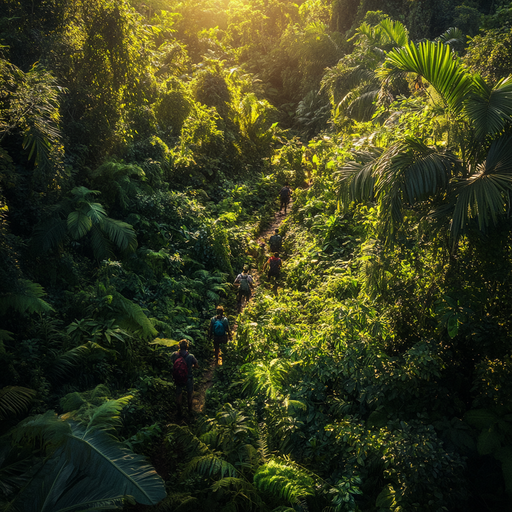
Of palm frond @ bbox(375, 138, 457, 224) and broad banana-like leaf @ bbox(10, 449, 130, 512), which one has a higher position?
palm frond @ bbox(375, 138, 457, 224)

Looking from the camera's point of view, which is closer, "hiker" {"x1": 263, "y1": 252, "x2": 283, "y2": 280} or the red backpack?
the red backpack

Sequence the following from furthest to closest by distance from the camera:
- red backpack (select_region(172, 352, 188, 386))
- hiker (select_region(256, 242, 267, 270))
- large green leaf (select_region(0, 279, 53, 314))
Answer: hiker (select_region(256, 242, 267, 270)), red backpack (select_region(172, 352, 188, 386)), large green leaf (select_region(0, 279, 53, 314))

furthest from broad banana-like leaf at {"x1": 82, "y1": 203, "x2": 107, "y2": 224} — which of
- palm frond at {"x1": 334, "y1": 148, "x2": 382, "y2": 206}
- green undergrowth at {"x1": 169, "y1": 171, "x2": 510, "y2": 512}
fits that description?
palm frond at {"x1": 334, "y1": 148, "x2": 382, "y2": 206}

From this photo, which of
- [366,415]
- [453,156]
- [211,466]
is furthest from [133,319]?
[453,156]

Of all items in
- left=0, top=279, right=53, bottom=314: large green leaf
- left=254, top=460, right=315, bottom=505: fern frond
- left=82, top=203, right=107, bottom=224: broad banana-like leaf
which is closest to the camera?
left=254, top=460, right=315, bottom=505: fern frond

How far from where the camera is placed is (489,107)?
14.4ft

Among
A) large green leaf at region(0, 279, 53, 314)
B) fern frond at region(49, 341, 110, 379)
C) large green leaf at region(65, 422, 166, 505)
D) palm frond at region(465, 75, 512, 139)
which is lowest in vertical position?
large green leaf at region(65, 422, 166, 505)

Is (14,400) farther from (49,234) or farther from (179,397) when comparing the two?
(49,234)

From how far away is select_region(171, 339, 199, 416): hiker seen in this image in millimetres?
6223

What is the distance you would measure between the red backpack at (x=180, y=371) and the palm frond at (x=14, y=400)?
6.66 ft

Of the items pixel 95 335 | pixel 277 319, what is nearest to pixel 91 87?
pixel 95 335

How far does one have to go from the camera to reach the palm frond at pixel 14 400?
15.5ft

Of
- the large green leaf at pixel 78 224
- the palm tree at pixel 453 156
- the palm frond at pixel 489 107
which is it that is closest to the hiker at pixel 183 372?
the large green leaf at pixel 78 224

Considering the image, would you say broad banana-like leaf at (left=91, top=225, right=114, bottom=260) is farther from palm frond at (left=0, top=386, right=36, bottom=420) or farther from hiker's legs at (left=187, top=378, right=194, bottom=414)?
palm frond at (left=0, top=386, right=36, bottom=420)
